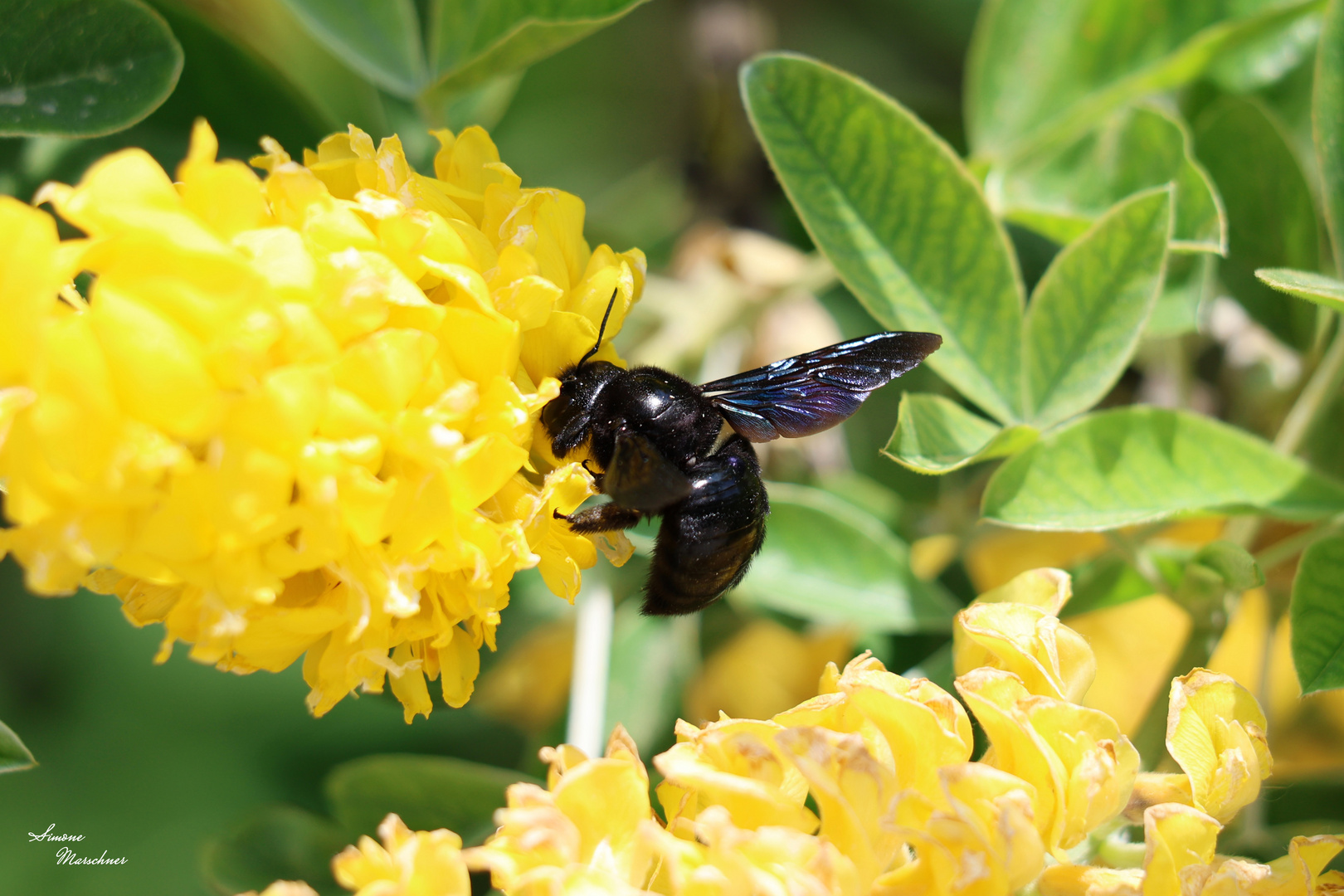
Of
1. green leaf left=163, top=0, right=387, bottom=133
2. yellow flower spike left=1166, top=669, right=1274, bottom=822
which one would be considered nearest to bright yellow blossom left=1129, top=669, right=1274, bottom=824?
yellow flower spike left=1166, top=669, right=1274, bottom=822

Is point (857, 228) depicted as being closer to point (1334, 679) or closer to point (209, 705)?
point (1334, 679)

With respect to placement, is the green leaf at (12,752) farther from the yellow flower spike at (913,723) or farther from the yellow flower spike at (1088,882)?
the yellow flower spike at (1088,882)

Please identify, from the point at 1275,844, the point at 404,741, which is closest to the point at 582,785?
the point at 1275,844

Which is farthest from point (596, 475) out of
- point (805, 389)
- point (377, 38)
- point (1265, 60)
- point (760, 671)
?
point (1265, 60)

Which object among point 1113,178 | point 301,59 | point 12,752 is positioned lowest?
point 12,752
